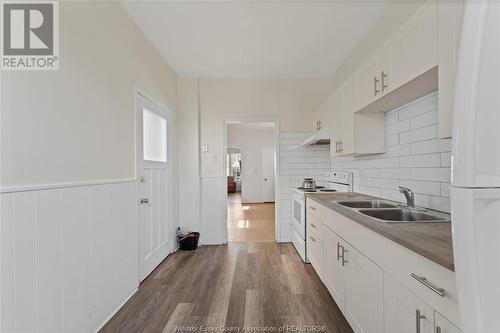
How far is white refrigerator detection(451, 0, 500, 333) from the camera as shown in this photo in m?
0.52

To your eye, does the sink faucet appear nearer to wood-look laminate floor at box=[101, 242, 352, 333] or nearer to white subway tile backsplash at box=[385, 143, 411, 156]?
white subway tile backsplash at box=[385, 143, 411, 156]

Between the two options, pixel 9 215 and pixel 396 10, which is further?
pixel 396 10

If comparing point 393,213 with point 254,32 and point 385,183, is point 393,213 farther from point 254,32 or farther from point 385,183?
point 254,32

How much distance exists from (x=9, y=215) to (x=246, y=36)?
98.1 inches

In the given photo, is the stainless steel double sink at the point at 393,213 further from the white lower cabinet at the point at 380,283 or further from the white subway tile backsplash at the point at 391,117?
the white subway tile backsplash at the point at 391,117

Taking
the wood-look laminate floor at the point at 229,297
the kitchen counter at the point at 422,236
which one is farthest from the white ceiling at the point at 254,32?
the wood-look laminate floor at the point at 229,297

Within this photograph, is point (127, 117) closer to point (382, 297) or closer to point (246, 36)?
point (246, 36)

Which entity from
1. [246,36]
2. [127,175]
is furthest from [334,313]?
[246,36]

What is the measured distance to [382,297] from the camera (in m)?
1.26

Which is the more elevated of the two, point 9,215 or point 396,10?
point 396,10

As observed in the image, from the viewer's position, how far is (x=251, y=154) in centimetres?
864

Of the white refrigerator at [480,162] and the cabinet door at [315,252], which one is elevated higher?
the white refrigerator at [480,162]

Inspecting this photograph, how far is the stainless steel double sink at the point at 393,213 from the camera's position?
5.12 feet

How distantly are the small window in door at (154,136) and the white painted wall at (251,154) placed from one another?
532cm
